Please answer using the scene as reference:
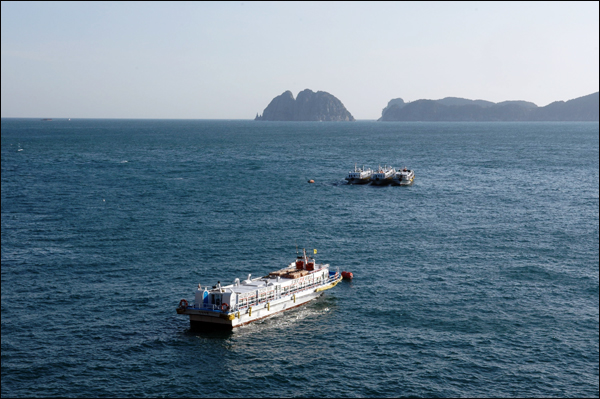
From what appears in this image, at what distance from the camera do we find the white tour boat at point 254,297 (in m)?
54.9

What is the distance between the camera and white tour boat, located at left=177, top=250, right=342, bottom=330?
54.9 m

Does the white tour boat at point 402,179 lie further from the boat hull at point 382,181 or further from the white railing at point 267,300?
the white railing at point 267,300

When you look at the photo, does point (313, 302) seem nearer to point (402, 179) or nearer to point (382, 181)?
point (402, 179)

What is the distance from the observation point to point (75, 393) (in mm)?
42438

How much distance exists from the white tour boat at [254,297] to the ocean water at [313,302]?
134 centimetres

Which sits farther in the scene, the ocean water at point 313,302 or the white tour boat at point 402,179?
the white tour boat at point 402,179

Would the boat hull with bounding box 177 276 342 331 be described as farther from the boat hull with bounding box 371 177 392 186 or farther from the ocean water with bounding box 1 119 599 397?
the boat hull with bounding box 371 177 392 186

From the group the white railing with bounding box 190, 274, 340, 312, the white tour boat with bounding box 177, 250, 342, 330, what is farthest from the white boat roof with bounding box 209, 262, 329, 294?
the white railing with bounding box 190, 274, 340, 312

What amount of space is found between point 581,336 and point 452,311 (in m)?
12.2

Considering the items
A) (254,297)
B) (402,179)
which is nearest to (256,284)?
(254,297)

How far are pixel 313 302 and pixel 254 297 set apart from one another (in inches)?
366

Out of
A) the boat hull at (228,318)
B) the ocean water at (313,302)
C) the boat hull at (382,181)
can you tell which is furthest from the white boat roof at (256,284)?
the boat hull at (382,181)

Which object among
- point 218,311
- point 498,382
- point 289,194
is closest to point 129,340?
point 218,311

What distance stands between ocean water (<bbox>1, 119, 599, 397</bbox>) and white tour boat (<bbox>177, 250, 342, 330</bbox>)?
134 cm
